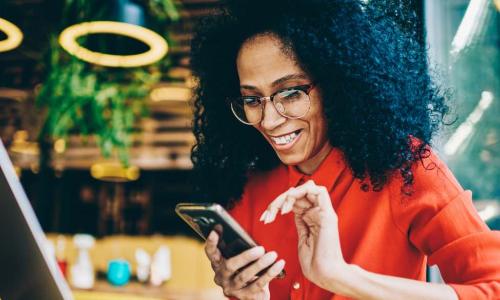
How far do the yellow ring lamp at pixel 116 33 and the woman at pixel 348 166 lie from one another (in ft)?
3.02

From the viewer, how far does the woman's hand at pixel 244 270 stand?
100 cm

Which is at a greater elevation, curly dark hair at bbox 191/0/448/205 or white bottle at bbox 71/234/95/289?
curly dark hair at bbox 191/0/448/205

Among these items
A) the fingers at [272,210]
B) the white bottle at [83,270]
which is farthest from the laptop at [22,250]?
the white bottle at [83,270]

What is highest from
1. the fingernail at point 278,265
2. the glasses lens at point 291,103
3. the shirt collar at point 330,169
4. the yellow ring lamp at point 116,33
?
the yellow ring lamp at point 116,33

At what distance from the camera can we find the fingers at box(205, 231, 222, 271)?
40.4 inches

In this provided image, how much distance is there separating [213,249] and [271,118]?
13.5 inches

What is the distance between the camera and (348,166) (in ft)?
4.19

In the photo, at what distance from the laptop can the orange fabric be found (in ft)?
2.07

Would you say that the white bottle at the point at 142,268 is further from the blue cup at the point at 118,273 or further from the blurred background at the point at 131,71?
the blurred background at the point at 131,71

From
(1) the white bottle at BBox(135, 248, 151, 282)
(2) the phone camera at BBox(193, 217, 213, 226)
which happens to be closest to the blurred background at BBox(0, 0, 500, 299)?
(2) the phone camera at BBox(193, 217, 213, 226)

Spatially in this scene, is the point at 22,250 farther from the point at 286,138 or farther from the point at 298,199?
the point at 286,138

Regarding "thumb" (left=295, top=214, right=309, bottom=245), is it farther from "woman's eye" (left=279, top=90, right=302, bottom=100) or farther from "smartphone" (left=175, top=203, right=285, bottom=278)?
"woman's eye" (left=279, top=90, right=302, bottom=100)

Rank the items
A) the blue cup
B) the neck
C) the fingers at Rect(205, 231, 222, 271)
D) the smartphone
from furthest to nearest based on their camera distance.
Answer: the blue cup → the neck → the fingers at Rect(205, 231, 222, 271) → the smartphone

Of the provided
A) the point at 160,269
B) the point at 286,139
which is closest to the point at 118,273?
the point at 160,269
